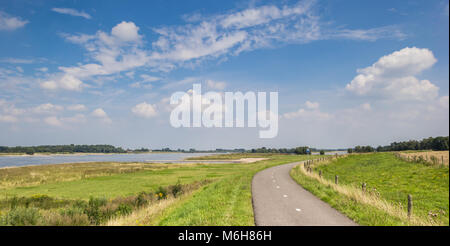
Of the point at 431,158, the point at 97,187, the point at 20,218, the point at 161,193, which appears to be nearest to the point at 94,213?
the point at 20,218

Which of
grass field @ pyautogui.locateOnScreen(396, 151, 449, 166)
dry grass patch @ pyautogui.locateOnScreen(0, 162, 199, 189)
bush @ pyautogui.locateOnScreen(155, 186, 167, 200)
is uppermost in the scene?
grass field @ pyautogui.locateOnScreen(396, 151, 449, 166)

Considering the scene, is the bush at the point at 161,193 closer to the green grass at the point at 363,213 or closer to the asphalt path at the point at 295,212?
the asphalt path at the point at 295,212

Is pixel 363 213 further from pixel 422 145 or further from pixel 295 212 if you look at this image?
pixel 422 145

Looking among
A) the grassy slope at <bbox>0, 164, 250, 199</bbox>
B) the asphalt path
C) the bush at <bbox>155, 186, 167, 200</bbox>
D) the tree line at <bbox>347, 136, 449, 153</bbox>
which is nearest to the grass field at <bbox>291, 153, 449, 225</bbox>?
the asphalt path

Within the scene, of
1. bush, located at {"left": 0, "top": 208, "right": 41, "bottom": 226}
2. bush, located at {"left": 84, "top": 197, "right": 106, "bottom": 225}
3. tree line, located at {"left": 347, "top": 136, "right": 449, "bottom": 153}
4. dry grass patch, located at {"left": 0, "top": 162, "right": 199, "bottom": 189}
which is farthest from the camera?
tree line, located at {"left": 347, "top": 136, "right": 449, "bottom": 153}

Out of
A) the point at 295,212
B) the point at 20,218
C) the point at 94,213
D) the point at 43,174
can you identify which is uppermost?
the point at 295,212

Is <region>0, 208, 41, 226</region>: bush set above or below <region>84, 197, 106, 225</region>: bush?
above

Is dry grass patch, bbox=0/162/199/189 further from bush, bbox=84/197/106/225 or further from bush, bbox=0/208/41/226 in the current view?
bush, bbox=0/208/41/226

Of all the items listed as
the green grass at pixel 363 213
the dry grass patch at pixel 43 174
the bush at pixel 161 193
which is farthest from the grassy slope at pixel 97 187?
the green grass at pixel 363 213

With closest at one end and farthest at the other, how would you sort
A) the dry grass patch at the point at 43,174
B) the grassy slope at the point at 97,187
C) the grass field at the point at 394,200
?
the grass field at the point at 394,200, the grassy slope at the point at 97,187, the dry grass patch at the point at 43,174

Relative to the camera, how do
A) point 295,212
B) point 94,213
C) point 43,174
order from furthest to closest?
point 43,174 < point 94,213 < point 295,212

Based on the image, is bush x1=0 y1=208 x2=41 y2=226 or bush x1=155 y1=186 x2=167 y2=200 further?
bush x1=155 y1=186 x2=167 y2=200

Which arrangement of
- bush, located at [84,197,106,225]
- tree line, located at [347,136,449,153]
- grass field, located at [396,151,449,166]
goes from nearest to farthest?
bush, located at [84,197,106,225] → grass field, located at [396,151,449,166] → tree line, located at [347,136,449,153]
